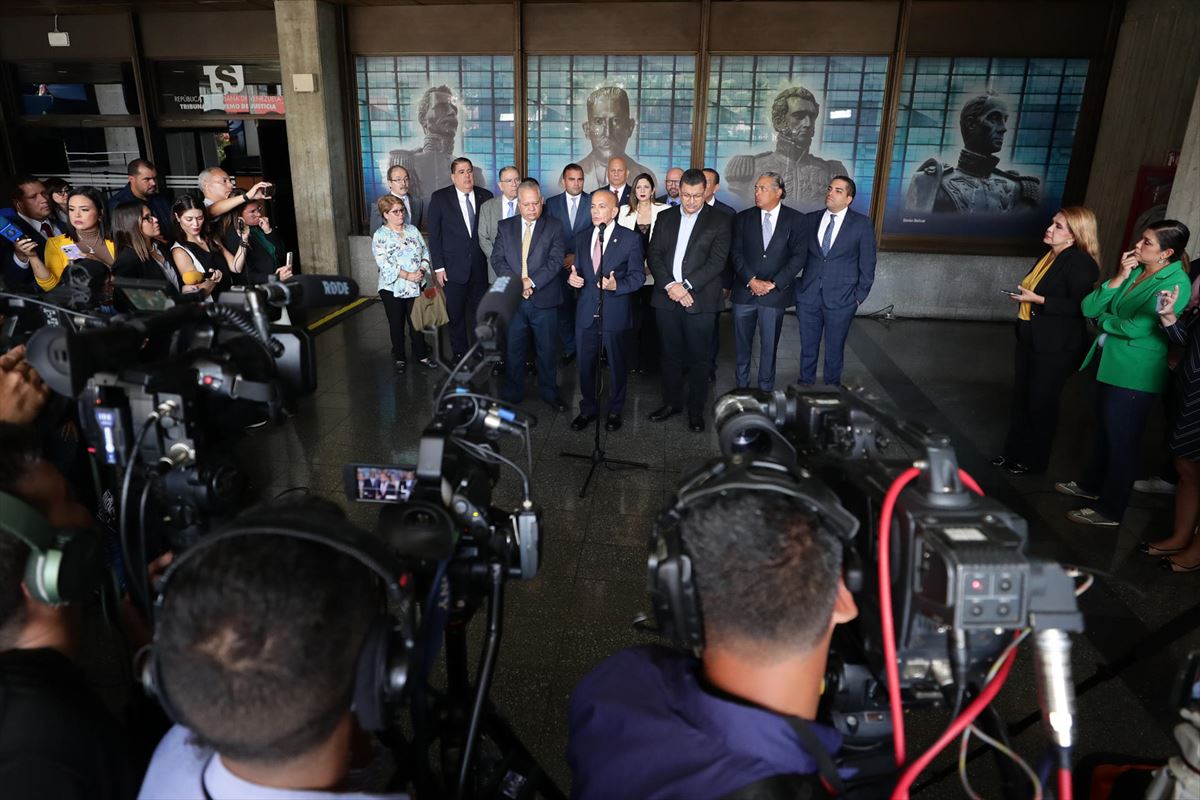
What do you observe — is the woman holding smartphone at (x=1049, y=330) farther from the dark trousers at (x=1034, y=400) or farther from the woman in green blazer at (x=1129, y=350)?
the woman in green blazer at (x=1129, y=350)

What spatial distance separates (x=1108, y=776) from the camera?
1.57m

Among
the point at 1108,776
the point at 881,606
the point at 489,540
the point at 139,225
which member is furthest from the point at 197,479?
the point at 139,225

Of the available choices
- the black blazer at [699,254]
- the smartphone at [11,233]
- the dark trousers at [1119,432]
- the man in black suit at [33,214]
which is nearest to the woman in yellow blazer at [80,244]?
the smartphone at [11,233]

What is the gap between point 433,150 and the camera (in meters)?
8.71

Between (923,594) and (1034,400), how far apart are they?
4078 mm

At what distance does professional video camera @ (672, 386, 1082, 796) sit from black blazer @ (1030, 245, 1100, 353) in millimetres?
3583

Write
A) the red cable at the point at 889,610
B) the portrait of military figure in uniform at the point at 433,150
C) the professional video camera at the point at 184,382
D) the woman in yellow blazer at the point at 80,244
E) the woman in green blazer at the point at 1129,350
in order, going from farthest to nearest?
the portrait of military figure in uniform at the point at 433,150
the woman in yellow blazer at the point at 80,244
the woman in green blazer at the point at 1129,350
the professional video camera at the point at 184,382
the red cable at the point at 889,610

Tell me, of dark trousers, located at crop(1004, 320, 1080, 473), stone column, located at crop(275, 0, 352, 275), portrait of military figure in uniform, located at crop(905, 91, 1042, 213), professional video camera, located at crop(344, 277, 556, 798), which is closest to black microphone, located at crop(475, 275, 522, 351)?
professional video camera, located at crop(344, 277, 556, 798)

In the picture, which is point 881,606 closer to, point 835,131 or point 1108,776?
point 1108,776

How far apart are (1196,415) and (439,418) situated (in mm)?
3512

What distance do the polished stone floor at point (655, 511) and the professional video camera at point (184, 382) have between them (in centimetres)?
141

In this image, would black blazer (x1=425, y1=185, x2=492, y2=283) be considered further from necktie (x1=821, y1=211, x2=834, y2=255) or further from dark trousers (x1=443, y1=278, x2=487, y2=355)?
necktie (x1=821, y1=211, x2=834, y2=255)

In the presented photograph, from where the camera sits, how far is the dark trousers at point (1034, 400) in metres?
4.32

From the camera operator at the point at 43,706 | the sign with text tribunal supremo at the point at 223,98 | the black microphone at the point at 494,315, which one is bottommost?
the camera operator at the point at 43,706
